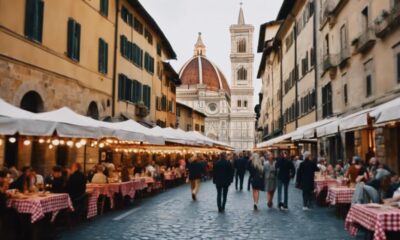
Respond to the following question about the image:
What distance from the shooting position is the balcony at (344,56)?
2219cm

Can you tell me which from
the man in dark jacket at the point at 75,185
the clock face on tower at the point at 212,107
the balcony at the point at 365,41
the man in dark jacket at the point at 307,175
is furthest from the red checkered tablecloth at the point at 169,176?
the clock face on tower at the point at 212,107

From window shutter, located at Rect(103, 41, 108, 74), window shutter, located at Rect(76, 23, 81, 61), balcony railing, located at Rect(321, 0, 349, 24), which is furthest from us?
window shutter, located at Rect(103, 41, 108, 74)

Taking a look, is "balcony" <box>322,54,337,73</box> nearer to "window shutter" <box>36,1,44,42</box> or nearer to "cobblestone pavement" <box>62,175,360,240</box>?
"cobblestone pavement" <box>62,175,360,240</box>

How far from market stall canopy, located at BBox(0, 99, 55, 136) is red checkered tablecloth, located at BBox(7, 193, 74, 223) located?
1.33 meters

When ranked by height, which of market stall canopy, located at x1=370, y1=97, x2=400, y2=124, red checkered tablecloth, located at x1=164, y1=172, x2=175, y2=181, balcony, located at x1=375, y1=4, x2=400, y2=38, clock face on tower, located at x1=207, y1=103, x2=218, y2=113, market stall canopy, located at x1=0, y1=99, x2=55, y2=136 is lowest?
red checkered tablecloth, located at x1=164, y1=172, x2=175, y2=181

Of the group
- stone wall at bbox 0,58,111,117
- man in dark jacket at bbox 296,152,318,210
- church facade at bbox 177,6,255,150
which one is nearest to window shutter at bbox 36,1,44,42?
stone wall at bbox 0,58,111,117

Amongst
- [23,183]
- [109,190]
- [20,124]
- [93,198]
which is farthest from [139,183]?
[20,124]

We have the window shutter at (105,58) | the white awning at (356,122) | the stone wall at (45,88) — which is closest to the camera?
the white awning at (356,122)

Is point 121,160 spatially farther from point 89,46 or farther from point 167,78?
point 167,78

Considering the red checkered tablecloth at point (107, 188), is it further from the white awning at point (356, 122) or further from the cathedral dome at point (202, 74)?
the cathedral dome at point (202, 74)

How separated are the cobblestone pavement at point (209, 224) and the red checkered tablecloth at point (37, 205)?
635 millimetres

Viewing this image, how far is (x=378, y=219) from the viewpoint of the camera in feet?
25.2

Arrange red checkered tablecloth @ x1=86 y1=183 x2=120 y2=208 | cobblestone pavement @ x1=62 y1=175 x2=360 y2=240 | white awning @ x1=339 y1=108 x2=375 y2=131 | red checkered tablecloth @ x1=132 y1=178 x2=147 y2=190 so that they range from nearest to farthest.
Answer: cobblestone pavement @ x1=62 y1=175 x2=360 y2=240, white awning @ x1=339 y1=108 x2=375 y2=131, red checkered tablecloth @ x1=86 y1=183 x2=120 y2=208, red checkered tablecloth @ x1=132 y1=178 x2=147 y2=190

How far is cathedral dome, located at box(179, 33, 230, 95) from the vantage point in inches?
5881
